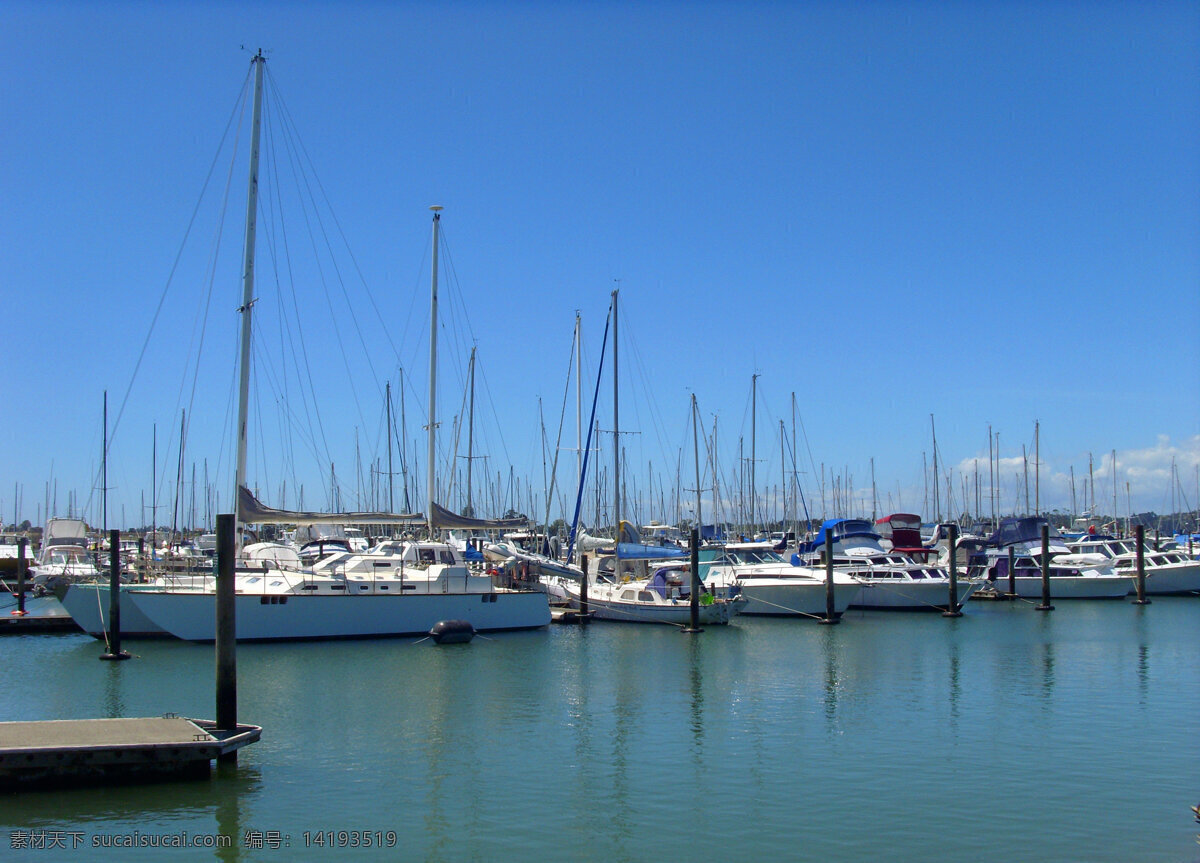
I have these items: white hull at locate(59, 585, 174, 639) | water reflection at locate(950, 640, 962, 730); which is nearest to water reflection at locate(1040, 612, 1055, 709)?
water reflection at locate(950, 640, 962, 730)

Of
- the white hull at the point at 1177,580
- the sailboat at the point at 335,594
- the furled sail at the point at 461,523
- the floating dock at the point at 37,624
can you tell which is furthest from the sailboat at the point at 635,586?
the white hull at the point at 1177,580

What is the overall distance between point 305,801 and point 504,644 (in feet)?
65.2

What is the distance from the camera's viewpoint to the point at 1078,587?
56.4 meters

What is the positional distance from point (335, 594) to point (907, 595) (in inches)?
1101

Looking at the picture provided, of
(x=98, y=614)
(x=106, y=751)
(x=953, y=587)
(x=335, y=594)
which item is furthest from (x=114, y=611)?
(x=953, y=587)

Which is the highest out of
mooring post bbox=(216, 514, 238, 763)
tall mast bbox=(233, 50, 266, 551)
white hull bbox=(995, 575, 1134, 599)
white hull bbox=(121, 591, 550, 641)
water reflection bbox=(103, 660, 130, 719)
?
tall mast bbox=(233, 50, 266, 551)

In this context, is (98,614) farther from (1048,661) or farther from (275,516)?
(1048,661)

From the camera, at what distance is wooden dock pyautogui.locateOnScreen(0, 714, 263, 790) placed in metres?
16.2

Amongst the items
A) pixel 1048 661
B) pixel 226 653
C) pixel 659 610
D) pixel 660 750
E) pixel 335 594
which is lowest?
pixel 1048 661

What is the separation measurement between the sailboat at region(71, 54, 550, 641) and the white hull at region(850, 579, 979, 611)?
59.1 ft

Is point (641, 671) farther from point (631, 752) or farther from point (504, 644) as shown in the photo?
point (631, 752)

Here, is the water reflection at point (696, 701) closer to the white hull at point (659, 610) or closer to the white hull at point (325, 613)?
Answer: the white hull at point (659, 610)

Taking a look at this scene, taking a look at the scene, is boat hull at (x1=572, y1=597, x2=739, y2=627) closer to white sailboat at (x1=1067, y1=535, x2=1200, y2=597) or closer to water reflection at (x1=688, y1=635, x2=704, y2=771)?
water reflection at (x1=688, y1=635, x2=704, y2=771)

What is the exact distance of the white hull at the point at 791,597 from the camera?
45750mm
